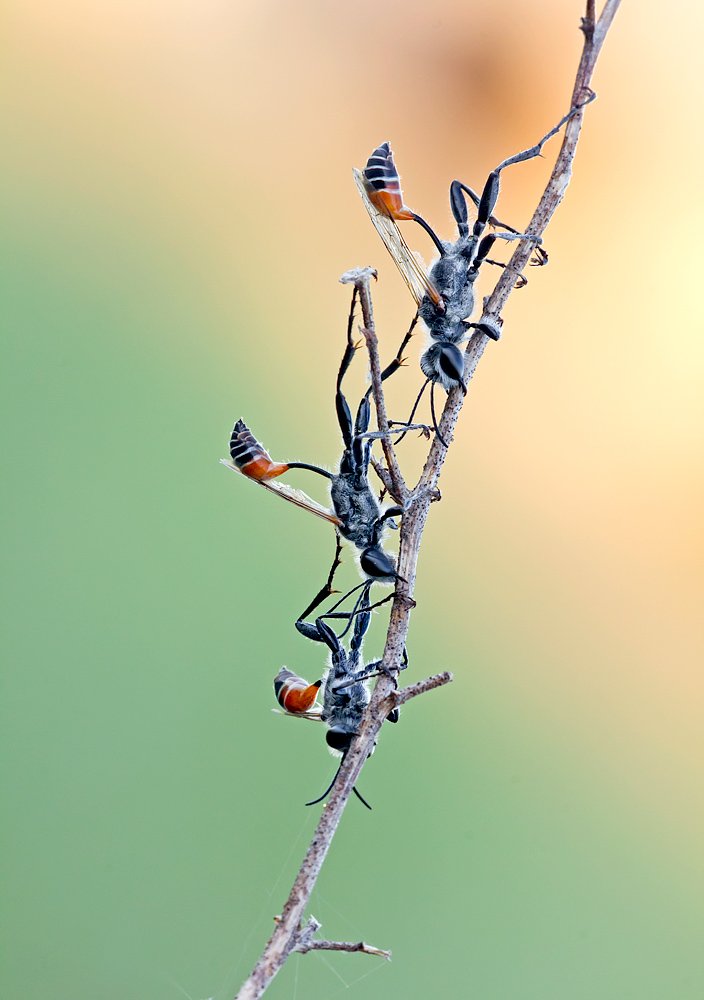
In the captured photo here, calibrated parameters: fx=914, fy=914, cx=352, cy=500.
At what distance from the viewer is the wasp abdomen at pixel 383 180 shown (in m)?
1.01

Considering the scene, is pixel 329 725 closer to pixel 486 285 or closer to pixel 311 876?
pixel 311 876

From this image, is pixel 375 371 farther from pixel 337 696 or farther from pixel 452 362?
pixel 337 696

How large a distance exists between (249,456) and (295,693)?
263mm

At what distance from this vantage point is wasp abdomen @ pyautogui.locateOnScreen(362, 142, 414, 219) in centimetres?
101

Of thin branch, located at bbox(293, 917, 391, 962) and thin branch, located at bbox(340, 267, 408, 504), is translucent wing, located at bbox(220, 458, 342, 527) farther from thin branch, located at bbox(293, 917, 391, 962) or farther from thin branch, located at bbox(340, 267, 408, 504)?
thin branch, located at bbox(293, 917, 391, 962)

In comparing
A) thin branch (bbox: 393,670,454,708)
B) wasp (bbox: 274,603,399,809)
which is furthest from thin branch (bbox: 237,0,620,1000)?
wasp (bbox: 274,603,399,809)

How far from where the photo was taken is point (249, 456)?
3.28 ft

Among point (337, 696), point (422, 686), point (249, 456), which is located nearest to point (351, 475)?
point (249, 456)

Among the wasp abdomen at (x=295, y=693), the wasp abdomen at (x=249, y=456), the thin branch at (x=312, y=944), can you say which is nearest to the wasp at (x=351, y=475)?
the wasp abdomen at (x=249, y=456)

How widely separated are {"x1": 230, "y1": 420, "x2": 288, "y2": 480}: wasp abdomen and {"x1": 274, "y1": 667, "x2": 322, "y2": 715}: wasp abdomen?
0.75 feet

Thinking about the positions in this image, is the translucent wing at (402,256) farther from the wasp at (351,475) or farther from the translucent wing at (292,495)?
the translucent wing at (292,495)

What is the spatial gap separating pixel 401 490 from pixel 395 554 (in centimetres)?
14

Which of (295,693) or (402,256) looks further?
(402,256)

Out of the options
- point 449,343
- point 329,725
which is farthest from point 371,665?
point 449,343
